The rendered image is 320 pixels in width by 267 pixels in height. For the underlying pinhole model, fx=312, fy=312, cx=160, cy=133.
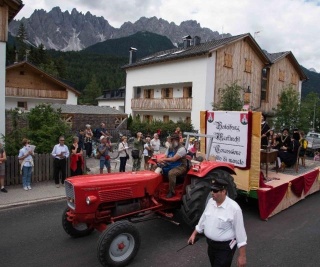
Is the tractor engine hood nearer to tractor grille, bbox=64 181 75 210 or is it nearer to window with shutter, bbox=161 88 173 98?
tractor grille, bbox=64 181 75 210

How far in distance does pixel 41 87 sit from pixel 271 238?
35.2m

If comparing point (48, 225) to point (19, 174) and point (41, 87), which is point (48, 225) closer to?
point (19, 174)

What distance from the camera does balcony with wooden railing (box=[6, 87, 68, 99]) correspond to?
33625 mm

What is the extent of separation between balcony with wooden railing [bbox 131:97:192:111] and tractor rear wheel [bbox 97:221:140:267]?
71.4 ft

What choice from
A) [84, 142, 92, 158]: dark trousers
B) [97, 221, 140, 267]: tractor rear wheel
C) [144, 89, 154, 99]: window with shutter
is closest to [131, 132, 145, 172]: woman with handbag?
[84, 142, 92, 158]: dark trousers

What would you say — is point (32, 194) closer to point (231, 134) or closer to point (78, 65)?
point (231, 134)

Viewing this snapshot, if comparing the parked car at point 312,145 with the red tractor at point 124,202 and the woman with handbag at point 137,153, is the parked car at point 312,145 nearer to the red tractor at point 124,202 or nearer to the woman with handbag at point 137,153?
the woman with handbag at point 137,153

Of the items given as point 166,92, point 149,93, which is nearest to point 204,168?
point 166,92

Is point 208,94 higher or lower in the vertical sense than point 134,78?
lower

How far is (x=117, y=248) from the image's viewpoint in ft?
15.8

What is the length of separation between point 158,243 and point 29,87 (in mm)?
34214

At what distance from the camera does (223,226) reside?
3383 mm

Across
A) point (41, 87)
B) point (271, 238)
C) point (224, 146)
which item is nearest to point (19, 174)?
point (224, 146)

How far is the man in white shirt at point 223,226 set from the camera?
3344 millimetres
